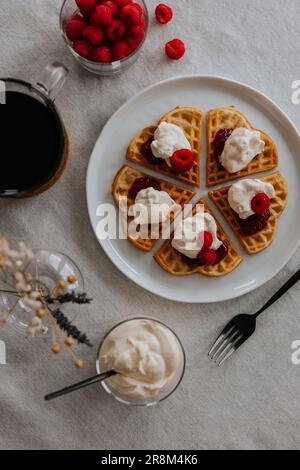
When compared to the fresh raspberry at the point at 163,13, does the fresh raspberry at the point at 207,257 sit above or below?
below

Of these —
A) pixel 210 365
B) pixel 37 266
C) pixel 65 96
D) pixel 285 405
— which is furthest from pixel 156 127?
pixel 285 405

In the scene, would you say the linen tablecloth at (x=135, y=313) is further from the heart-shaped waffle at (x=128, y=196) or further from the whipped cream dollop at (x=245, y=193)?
the whipped cream dollop at (x=245, y=193)

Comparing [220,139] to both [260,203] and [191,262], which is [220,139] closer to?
[260,203]

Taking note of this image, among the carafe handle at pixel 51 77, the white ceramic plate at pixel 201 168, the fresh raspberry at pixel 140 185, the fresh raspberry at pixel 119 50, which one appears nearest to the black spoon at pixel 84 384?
the white ceramic plate at pixel 201 168

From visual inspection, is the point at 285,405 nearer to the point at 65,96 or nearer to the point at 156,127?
the point at 156,127

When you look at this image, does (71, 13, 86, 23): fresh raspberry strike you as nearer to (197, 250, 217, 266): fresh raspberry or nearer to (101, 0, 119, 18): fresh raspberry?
(101, 0, 119, 18): fresh raspberry

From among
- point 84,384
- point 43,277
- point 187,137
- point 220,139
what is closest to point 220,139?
point 220,139
